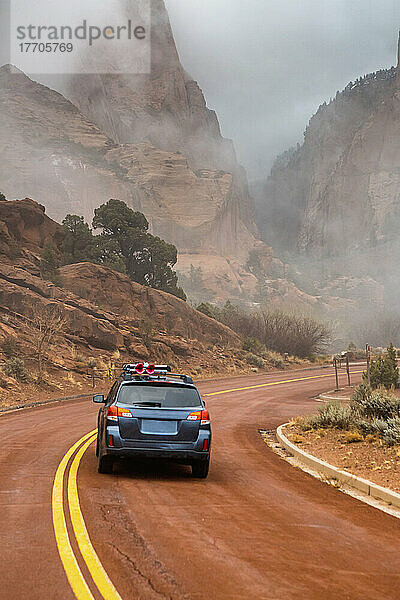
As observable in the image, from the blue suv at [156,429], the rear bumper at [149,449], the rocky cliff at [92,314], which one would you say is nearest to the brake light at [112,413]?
the blue suv at [156,429]

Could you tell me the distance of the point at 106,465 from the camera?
32.4 feet

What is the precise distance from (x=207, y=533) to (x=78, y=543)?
1371 mm

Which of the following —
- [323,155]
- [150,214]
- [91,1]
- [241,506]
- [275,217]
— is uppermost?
[91,1]

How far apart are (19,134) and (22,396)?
9093 cm

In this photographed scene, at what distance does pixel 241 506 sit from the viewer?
7938 millimetres

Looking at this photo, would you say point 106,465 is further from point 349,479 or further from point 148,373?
point 349,479

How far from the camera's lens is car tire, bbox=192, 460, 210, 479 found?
9.91 metres

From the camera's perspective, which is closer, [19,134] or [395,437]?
[395,437]

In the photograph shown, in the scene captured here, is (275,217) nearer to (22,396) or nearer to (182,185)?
(182,185)

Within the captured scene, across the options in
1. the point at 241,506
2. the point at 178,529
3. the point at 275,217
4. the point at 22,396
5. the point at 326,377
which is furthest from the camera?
the point at 275,217

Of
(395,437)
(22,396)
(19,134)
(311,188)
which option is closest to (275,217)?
(311,188)

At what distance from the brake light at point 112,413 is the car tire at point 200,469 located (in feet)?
4.84

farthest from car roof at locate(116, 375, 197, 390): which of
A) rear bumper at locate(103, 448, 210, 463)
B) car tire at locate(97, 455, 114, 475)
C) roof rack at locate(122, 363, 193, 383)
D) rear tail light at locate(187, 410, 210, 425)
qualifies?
car tire at locate(97, 455, 114, 475)

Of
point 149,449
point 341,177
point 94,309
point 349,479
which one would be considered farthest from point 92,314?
point 341,177
